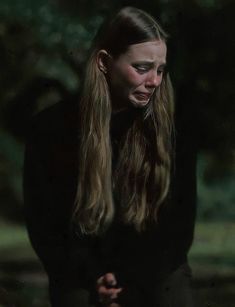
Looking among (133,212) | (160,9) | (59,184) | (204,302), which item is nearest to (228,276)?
(204,302)

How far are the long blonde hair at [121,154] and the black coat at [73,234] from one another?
5 centimetres

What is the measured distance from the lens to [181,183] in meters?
6.06

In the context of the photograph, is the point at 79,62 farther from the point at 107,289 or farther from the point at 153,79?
the point at 107,289

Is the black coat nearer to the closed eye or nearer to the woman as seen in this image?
the woman

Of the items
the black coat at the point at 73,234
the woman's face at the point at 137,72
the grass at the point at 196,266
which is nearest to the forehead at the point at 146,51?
the woman's face at the point at 137,72

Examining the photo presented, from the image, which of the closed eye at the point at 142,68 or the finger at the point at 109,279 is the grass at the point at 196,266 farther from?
the closed eye at the point at 142,68

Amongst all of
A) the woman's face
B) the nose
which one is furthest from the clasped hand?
the nose

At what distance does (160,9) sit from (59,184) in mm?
1022

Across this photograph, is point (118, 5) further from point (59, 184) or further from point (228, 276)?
point (228, 276)

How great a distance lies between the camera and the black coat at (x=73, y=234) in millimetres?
5957

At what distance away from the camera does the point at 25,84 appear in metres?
5.98

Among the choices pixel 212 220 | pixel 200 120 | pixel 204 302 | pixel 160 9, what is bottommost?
pixel 204 302

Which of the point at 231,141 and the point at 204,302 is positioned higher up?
the point at 231,141

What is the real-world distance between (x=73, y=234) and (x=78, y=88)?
29.1 inches
